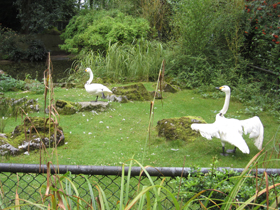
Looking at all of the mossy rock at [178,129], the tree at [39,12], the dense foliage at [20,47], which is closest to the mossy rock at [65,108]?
the mossy rock at [178,129]

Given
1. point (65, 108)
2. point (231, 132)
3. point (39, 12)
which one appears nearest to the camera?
point (231, 132)

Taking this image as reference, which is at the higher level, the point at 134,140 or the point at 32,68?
the point at 134,140

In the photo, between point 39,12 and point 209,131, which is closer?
point 209,131

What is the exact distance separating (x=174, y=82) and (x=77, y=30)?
8.53 m

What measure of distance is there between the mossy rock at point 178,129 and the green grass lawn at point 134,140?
0.11m

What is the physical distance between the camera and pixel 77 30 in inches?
579

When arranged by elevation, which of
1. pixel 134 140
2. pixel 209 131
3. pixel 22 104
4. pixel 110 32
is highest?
pixel 110 32

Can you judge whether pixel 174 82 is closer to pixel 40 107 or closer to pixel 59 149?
pixel 40 107

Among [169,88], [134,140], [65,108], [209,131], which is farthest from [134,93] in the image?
[209,131]

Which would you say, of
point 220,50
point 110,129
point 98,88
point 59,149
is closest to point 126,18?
point 220,50

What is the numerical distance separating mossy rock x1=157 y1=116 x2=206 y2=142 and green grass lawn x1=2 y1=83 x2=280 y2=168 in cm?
11

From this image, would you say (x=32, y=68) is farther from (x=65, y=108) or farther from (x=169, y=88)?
(x=65, y=108)

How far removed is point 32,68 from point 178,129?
12262 millimetres

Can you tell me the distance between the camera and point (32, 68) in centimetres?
1443
